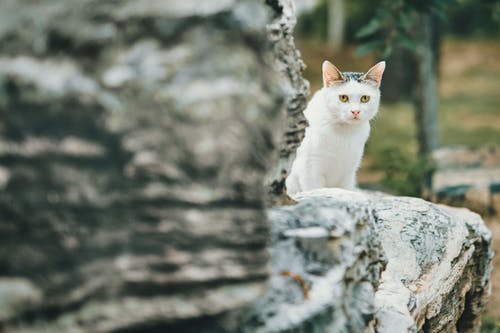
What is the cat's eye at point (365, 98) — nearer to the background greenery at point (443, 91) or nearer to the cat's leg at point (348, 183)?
the cat's leg at point (348, 183)

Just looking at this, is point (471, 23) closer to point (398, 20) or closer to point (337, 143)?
point (398, 20)

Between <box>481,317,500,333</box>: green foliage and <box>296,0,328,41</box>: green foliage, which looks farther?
<box>296,0,328,41</box>: green foliage

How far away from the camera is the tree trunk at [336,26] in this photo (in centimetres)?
1753

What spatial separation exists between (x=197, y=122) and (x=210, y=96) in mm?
91

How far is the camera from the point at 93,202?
170 centimetres

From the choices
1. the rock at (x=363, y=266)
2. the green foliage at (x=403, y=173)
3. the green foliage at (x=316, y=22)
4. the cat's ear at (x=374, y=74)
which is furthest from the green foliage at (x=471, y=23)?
the rock at (x=363, y=266)

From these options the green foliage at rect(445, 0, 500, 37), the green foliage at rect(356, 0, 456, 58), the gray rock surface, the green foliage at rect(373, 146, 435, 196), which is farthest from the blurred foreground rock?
the green foliage at rect(445, 0, 500, 37)

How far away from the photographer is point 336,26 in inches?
695

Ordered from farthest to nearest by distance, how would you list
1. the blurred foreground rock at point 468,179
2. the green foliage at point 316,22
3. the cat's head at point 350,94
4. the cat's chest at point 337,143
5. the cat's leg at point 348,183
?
1. the green foliage at point 316,22
2. the blurred foreground rock at point 468,179
3. the cat's leg at point 348,183
4. the cat's chest at point 337,143
5. the cat's head at point 350,94

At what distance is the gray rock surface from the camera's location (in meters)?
1.67

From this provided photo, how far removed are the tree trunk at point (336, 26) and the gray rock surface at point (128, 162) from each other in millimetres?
16230

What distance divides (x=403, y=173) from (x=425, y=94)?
4.00ft

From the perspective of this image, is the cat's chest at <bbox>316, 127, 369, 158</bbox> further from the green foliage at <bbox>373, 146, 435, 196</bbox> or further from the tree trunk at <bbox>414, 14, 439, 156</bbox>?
the tree trunk at <bbox>414, 14, 439, 156</bbox>

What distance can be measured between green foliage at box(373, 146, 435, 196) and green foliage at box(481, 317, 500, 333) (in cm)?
159
